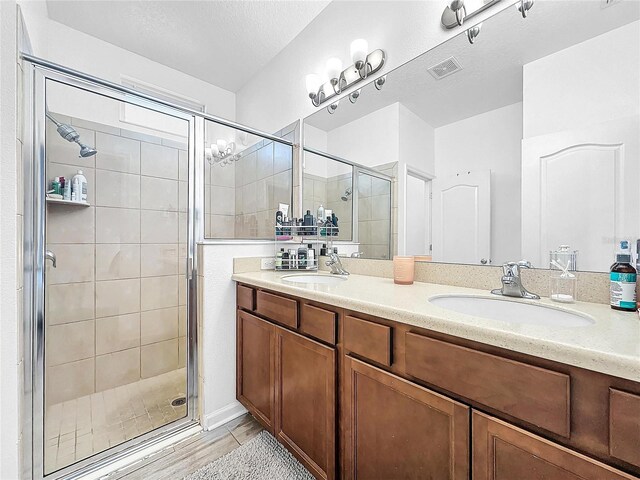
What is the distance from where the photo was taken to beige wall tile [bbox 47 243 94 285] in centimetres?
165

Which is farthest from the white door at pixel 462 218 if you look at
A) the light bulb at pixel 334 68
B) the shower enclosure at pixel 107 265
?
the shower enclosure at pixel 107 265

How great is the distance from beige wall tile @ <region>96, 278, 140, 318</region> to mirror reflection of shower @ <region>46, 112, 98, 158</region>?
86 cm

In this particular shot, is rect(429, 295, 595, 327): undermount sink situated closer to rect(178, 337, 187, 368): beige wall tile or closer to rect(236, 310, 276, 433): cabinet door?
rect(236, 310, 276, 433): cabinet door

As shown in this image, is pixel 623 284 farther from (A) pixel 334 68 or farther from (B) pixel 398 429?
(A) pixel 334 68

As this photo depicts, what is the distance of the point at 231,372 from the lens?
175cm

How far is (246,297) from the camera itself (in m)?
1.63

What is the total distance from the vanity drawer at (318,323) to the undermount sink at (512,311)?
1.24ft

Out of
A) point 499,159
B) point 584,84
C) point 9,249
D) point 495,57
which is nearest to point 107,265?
point 9,249

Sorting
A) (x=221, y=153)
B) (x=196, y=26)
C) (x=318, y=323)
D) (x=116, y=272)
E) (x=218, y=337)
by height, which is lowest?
(x=218, y=337)

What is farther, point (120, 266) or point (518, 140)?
point (120, 266)

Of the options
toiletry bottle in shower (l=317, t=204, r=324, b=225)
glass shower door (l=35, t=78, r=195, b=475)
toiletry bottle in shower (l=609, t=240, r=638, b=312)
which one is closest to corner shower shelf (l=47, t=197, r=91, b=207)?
glass shower door (l=35, t=78, r=195, b=475)

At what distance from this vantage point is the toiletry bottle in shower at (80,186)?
173 centimetres

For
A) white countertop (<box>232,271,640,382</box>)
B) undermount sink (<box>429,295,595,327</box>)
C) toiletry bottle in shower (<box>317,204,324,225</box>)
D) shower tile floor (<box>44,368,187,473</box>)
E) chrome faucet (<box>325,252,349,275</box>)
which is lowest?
shower tile floor (<box>44,368,187,473</box>)

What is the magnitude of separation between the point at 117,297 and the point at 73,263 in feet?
1.15
